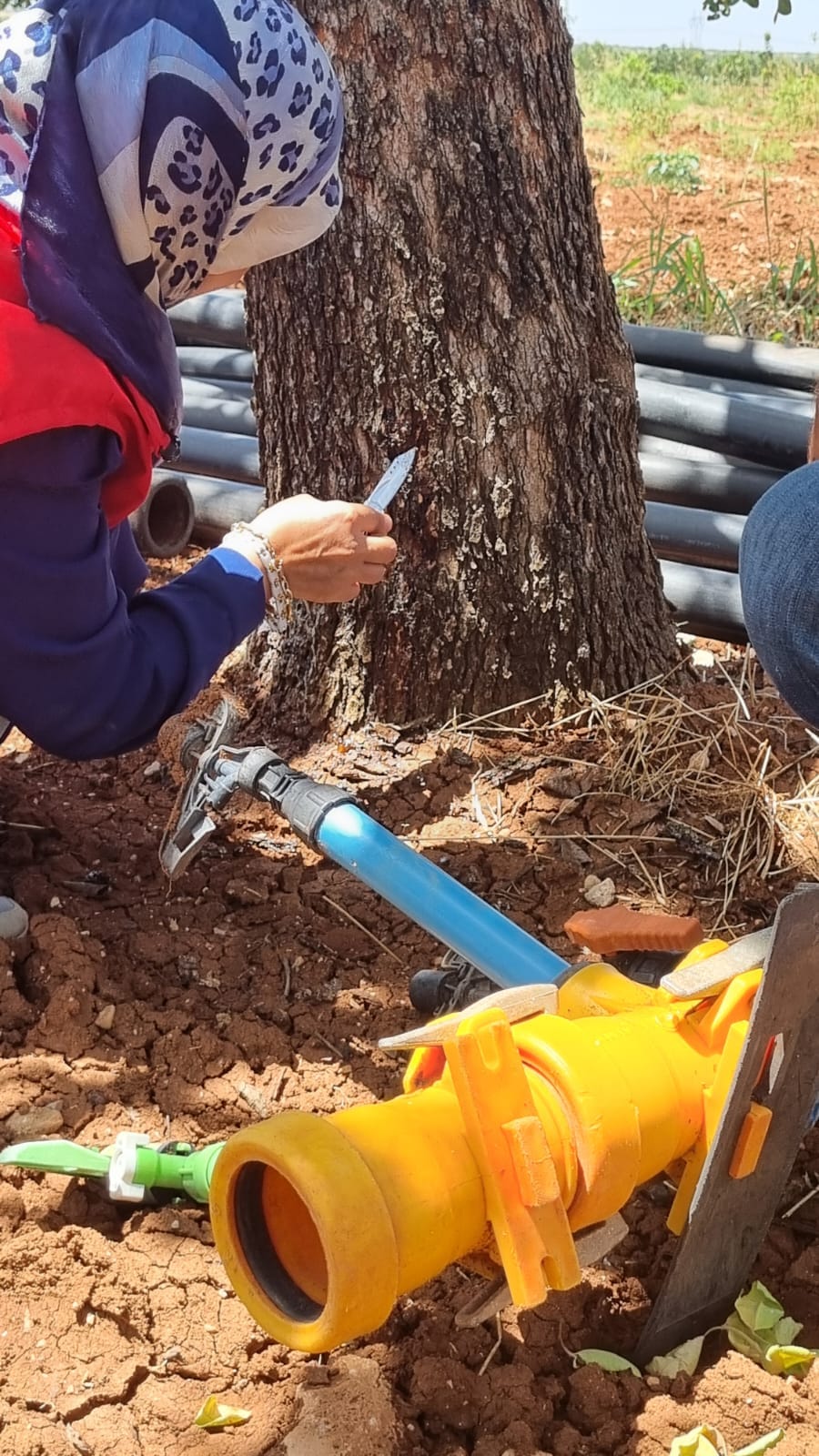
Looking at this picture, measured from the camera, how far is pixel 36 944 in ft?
5.99

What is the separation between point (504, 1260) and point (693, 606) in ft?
6.27

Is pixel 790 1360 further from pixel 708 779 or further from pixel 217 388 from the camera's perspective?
pixel 217 388

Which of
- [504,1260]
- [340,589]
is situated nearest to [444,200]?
[340,589]

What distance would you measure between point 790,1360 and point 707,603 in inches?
Result: 69.2

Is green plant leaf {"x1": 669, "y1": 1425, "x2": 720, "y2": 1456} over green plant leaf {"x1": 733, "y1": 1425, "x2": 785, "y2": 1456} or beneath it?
beneath

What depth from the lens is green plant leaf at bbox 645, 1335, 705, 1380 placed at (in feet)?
4.09

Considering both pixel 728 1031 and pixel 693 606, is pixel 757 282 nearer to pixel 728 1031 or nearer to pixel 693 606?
pixel 693 606

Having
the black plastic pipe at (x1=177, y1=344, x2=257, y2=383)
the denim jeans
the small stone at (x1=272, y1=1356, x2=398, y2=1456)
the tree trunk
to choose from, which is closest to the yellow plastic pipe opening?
the small stone at (x1=272, y1=1356, x2=398, y2=1456)

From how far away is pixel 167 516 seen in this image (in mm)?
2891

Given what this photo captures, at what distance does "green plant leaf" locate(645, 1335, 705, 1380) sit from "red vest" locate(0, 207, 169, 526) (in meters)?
1.16

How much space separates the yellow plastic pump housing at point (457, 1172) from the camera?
39.1 inches

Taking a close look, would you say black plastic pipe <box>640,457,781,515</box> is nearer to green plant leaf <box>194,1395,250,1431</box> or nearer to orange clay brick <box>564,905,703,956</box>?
orange clay brick <box>564,905,703,956</box>

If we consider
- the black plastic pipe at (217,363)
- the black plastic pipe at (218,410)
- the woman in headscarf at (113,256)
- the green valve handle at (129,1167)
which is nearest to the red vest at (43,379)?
the woman in headscarf at (113,256)

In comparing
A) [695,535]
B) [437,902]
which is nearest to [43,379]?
[437,902]
